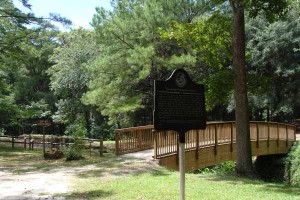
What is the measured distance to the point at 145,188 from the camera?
9742mm

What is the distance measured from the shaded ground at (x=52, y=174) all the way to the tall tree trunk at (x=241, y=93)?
9.88ft

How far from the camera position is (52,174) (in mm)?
12625

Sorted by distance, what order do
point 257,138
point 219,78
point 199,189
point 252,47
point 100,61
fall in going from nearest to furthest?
point 199,189 → point 219,78 → point 257,138 → point 100,61 → point 252,47

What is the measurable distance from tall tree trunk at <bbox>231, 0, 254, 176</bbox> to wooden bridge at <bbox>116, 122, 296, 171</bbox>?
Answer: 2827 millimetres

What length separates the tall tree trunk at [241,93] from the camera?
43.9 feet

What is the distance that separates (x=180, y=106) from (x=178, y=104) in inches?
2.0

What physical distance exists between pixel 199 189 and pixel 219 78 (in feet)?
19.5

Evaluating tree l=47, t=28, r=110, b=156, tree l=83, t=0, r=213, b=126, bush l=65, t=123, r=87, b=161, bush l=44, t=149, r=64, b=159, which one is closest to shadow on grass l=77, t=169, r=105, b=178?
bush l=65, t=123, r=87, b=161

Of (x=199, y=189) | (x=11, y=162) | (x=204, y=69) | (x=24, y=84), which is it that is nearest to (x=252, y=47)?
(x=204, y=69)

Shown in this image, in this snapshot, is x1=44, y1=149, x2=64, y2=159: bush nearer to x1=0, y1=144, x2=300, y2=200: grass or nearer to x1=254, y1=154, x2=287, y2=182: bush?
x1=0, y1=144, x2=300, y2=200: grass

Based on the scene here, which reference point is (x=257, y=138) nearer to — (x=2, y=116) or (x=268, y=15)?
(x=268, y=15)

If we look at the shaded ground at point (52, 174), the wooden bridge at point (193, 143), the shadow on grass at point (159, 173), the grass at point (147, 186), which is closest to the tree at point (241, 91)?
the grass at point (147, 186)

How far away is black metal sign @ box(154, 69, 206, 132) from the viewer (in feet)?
20.2

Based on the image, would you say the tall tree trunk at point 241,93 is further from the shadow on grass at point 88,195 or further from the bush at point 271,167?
the bush at point 271,167
